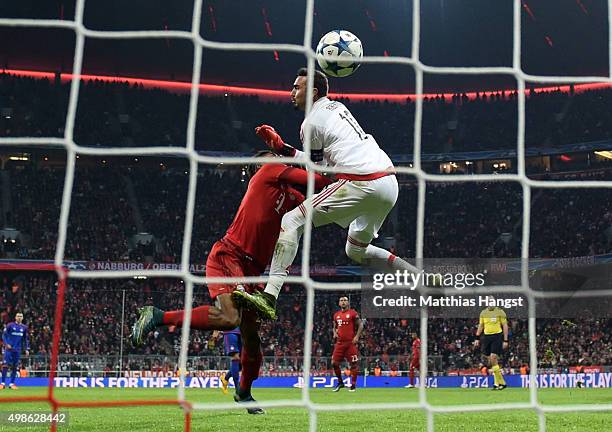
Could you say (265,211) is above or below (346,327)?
above

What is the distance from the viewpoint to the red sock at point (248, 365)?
6.00m

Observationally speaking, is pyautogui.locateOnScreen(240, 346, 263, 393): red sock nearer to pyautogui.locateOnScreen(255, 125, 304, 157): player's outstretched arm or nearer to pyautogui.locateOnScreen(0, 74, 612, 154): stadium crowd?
pyautogui.locateOnScreen(255, 125, 304, 157): player's outstretched arm

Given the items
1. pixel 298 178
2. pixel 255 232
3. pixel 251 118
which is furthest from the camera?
pixel 251 118

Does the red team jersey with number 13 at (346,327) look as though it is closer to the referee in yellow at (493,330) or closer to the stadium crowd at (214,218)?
the referee in yellow at (493,330)

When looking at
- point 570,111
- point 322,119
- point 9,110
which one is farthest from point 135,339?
point 570,111

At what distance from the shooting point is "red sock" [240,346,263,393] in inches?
236

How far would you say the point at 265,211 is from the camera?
587 centimetres

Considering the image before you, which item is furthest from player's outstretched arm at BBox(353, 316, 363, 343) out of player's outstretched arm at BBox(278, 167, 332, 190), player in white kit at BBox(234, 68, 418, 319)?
player in white kit at BBox(234, 68, 418, 319)

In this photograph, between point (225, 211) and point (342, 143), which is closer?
point (342, 143)

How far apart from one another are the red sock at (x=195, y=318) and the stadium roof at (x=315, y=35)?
21413 millimetres

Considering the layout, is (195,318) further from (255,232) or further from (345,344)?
(345,344)

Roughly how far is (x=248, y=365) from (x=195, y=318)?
0.84 meters

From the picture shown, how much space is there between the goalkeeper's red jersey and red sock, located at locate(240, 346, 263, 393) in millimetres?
695

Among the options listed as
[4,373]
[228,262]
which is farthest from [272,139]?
[4,373]
